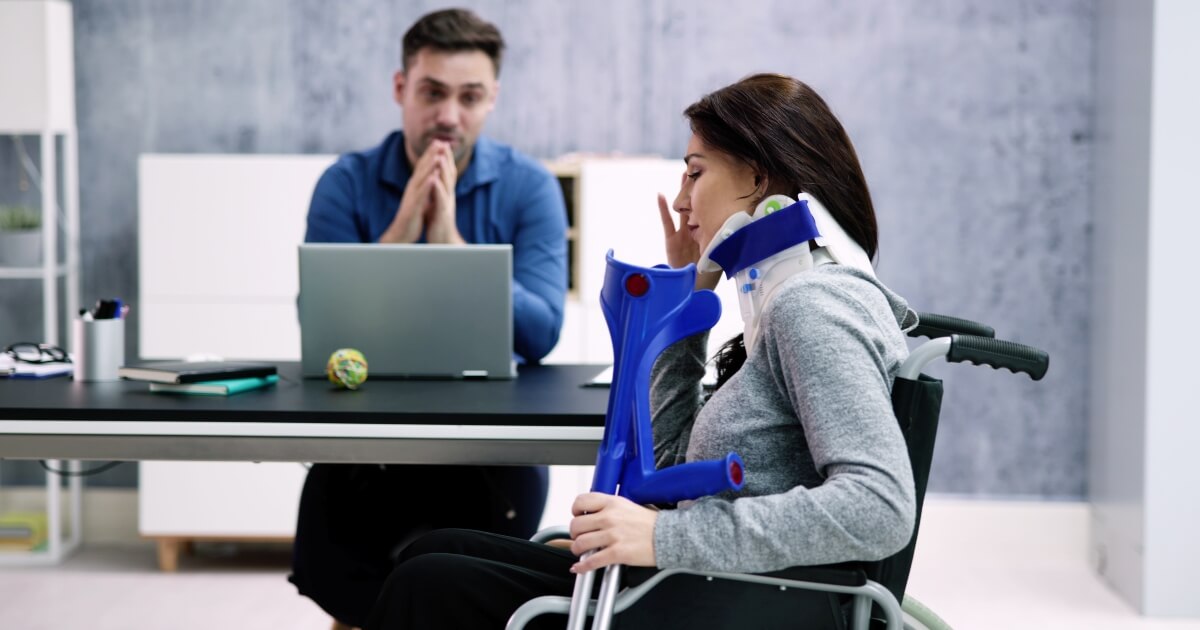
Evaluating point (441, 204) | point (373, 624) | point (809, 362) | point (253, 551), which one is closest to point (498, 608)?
point (373, 624)

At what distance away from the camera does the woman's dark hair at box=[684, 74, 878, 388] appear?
156 centimetres

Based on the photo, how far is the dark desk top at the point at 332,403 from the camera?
186 centimetres

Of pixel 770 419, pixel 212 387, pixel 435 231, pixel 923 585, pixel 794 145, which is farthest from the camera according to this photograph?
pixel 923 585

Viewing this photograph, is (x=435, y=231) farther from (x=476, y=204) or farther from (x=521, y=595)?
(x=521, y=595)

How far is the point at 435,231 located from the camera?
2.66 meters

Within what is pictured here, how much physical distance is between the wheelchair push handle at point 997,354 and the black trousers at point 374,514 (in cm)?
125

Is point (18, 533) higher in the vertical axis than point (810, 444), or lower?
lower

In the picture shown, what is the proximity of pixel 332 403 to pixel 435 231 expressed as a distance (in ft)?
2.54

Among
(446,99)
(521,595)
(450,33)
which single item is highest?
(450,33)

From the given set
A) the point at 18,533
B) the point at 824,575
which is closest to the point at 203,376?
the point at 824,575

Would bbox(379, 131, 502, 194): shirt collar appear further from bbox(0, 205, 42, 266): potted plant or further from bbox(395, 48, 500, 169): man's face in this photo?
bbox(0, 205, 42, 266): potted plant

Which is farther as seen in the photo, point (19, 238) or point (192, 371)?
point (19, 238)

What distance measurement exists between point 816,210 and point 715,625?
0.52 m

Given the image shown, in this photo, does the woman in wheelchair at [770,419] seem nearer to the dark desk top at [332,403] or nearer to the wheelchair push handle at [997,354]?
the wheelchair push handle at [997,354]
